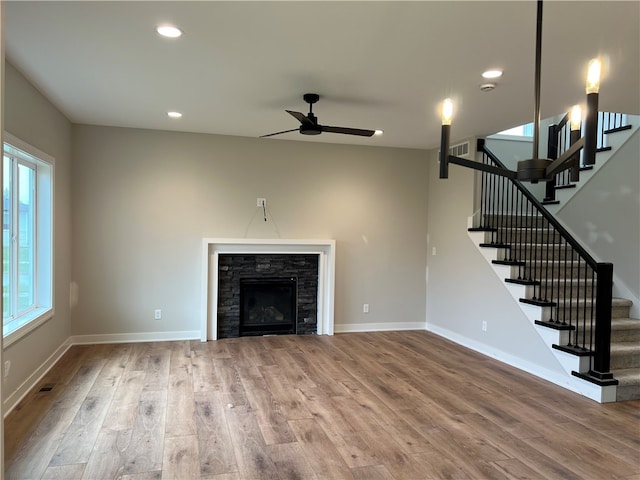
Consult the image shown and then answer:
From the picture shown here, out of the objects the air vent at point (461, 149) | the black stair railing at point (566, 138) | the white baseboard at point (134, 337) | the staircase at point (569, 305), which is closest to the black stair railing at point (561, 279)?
the staircase at point (569, 305)

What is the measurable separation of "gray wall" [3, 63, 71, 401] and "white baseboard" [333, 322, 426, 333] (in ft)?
11.3

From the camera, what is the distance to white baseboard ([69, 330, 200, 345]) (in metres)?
5.53

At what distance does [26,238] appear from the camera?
4.30 metres

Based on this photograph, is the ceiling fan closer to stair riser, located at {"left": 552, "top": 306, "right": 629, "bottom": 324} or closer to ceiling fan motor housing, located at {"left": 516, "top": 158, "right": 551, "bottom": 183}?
ceiling fan motor housing, located at {"left": 516, "top": 158, "right": 551, "bottom": 183}

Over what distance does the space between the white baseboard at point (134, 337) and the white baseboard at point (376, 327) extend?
2014mm

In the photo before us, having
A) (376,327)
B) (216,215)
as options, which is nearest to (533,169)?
(216,215)

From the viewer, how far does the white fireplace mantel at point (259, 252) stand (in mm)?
5781

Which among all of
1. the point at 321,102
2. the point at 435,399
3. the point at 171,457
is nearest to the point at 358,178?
the point at 321,102

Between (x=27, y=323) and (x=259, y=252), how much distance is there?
2.80 metres

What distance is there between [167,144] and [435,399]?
4.35 meters

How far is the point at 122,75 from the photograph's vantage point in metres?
3.67

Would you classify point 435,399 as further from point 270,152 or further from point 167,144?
point 167,144

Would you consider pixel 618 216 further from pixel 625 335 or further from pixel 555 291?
pixel 625 335

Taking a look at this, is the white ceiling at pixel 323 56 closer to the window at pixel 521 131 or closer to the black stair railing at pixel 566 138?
the black stair railing at pixel 566 138
